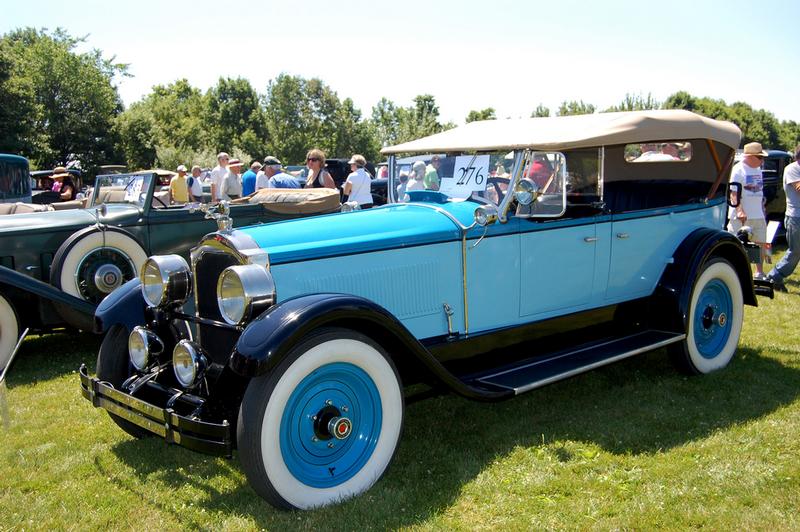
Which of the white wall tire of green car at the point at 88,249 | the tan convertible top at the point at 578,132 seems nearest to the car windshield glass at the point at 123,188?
the white wall tire of green car at the point at 88,249

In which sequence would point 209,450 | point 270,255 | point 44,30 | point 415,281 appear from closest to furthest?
point 209,450 → point 270,255 → point 415,281 → point 44,30

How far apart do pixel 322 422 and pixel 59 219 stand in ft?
15.7

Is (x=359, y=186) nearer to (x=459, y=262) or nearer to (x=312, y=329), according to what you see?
(x=459, y=262)

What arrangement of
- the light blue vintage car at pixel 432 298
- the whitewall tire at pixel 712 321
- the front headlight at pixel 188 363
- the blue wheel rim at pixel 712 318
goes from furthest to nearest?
the blue wheel rim at pixel 712 318
the whitewall tire at pixel 712 321
the front headlight at pixel 188 363
the light blue vintage car at pixel 432 298

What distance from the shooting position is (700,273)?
16.3ft

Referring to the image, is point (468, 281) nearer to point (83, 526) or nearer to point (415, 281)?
point (415, 281)

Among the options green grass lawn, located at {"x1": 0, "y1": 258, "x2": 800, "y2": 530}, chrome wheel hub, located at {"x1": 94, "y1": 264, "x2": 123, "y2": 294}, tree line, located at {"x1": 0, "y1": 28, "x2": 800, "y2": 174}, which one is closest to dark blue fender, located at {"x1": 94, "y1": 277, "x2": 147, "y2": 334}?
green grass lawn, located at {"x1": 0, "y1": 258, "x2": 800, "y2": 530}

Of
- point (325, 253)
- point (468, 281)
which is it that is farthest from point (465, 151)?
point (325, 253)

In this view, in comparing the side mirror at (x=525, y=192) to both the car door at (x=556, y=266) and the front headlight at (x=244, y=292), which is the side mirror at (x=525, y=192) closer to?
the car door at (x=556, y=266)

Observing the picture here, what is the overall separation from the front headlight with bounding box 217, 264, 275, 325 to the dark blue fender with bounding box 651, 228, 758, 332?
3080mm

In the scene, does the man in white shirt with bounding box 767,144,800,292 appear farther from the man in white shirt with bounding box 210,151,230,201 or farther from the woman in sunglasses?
the man in white shirt with bounding box 210,151,230,201

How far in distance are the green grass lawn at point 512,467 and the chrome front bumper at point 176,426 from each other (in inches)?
16.8

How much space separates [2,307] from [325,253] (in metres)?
3.64

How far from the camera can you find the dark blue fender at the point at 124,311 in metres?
3.96
